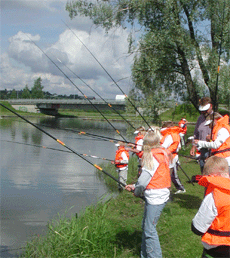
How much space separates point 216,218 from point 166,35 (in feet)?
37.1

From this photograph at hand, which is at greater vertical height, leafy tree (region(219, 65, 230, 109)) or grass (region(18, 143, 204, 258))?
leafy tree (region(219, 65, 230, 109))

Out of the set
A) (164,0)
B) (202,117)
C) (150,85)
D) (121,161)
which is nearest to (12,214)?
(121,161)

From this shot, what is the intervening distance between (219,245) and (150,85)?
12102 millimetres

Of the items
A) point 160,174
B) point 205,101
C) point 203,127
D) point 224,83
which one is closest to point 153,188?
point 160,174

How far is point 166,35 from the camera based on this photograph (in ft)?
44.0

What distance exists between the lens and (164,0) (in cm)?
1352

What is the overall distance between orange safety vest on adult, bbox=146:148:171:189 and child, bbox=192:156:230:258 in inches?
44.7

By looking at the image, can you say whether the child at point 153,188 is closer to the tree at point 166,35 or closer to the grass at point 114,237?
the grass at point 114,237

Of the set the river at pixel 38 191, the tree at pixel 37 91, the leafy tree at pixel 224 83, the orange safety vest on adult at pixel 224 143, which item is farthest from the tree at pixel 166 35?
the tree at pixel 37 91

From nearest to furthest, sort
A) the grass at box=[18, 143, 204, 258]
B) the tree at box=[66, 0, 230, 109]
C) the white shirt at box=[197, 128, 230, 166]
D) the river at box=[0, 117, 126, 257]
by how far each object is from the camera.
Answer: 1. the grass at box=[18, 143, 204, 258]
2. the white shirt at box=[197, 128, 230, 166]
3. the river at box=[0, 117, 126, 257]
4. the tree at box=[66, 0, 230, 109]

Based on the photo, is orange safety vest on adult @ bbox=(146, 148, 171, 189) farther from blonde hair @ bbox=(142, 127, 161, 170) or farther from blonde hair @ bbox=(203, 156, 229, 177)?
blonde hair @ bbox=(203, 156, 229, 177)

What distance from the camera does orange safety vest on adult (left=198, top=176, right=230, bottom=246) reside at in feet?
9.81

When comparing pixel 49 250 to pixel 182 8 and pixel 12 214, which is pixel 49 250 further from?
pixel 182 8

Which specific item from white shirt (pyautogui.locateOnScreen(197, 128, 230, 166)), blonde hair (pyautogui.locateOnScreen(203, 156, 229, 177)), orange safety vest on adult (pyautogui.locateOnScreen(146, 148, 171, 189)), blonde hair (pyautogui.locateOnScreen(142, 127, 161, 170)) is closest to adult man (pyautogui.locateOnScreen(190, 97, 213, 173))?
white shirt (pyautogui.locateOnScreen(197, 128, 230, 166))
